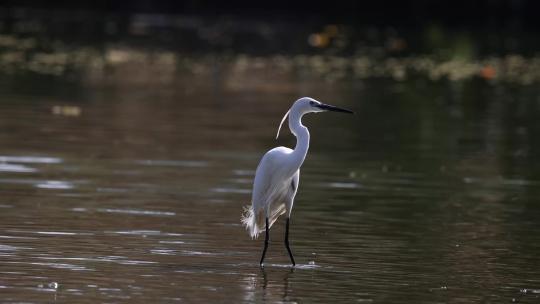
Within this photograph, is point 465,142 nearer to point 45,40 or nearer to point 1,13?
point 45,40

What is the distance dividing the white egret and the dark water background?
0.37 metres

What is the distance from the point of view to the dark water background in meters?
11.5

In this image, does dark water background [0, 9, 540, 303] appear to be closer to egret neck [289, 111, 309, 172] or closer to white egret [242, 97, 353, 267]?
white egret [242, 97, 353, 267]

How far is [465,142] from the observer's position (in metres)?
23.5

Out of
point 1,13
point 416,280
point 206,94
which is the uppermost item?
point 1,13

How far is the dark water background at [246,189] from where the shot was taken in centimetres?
1155

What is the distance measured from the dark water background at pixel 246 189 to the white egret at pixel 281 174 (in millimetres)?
368

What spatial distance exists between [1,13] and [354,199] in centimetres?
4677

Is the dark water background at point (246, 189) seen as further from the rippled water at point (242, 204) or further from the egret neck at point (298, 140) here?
the egret neck at point (298, 140)

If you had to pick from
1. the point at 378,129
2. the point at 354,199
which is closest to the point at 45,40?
the point at 378,129

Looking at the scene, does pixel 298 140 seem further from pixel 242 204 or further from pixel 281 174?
pixel 242 204

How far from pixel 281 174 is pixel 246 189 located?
442 cm

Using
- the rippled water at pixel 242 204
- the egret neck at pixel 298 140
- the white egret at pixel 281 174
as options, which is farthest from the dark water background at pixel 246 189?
the egret neck at pixel 298 140

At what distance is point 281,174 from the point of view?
1269 cm
